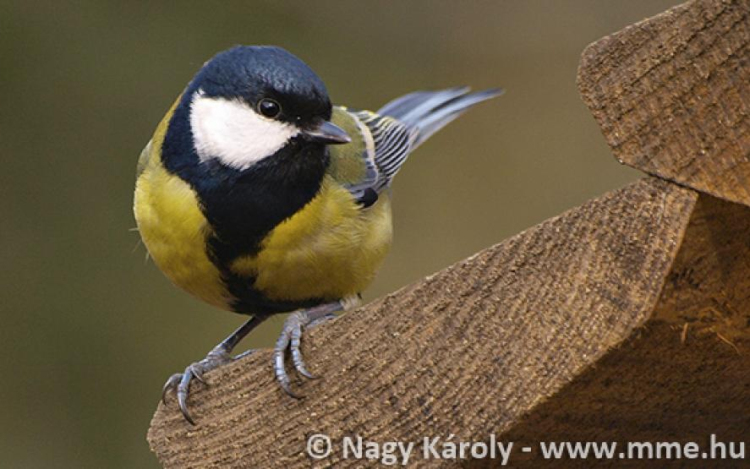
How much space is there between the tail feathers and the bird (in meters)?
0.65

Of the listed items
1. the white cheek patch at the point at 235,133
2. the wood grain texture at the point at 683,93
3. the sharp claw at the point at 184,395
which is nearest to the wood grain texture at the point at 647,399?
the wood grain texture at the point at 683,93

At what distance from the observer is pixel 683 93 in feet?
2.97

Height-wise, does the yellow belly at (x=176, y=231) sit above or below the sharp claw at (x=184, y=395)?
above

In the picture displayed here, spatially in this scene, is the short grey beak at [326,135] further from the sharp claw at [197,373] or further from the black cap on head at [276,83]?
the sharp claw at [197,373]

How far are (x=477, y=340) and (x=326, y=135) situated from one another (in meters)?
0.72

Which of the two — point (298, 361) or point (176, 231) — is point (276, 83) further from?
point (298, 361)

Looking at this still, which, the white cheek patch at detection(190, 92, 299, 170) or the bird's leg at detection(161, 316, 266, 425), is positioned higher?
the white cheek patch at detection(190, 92, 299, 170)

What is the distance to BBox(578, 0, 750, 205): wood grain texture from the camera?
0.89 meters

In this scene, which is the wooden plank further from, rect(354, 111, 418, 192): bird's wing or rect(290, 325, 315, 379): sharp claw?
rect(354, 111, 418, 192): bird's wing

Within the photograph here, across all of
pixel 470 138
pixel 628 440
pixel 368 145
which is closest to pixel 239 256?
pixel 368 145

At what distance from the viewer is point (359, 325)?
3.54ft

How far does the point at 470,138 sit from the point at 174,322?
2.80 ft

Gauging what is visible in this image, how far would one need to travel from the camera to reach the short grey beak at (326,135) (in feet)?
5.44

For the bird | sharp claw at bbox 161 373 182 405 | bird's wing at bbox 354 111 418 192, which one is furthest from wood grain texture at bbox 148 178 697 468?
bird's wing at bbox 354 111 418 192
